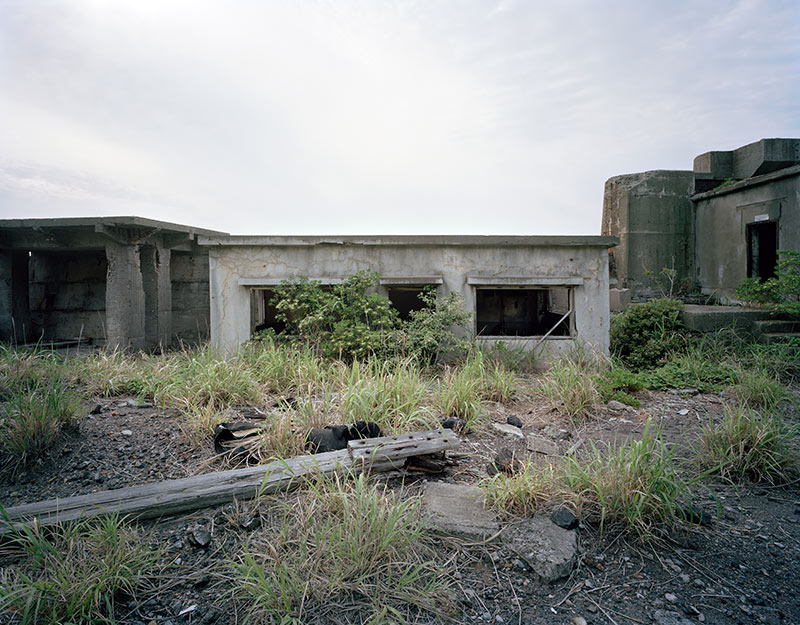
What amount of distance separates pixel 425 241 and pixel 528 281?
6.11 feet

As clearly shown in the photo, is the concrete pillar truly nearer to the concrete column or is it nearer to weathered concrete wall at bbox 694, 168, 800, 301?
the concrete column

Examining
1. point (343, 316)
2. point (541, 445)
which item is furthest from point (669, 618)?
point (343, 316)

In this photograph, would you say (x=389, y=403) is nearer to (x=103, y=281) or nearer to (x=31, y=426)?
(x=31, y=426)

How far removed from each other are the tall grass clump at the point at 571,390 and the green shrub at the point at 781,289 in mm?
4918

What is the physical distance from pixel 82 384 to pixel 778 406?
8.30 metres

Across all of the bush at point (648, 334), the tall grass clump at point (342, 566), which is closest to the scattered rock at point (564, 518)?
the tall grass clump at point (342, 566)

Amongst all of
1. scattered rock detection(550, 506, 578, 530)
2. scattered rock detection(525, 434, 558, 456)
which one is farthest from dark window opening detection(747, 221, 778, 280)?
scattered rock detection(550, 506, 578, 530)

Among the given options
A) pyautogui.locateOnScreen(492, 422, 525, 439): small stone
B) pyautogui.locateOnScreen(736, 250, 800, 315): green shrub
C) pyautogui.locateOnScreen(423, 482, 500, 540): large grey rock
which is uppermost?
pyautogui.locateOnScreen(736, 250, 800, 315): green shrub

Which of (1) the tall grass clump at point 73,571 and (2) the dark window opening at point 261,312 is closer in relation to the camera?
(1) the tall grass clump at point 73,571

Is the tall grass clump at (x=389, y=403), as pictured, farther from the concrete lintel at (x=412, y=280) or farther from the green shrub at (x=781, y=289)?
the green shrub at (x=781, y=289)

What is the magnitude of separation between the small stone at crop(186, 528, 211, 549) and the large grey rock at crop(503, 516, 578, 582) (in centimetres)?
187

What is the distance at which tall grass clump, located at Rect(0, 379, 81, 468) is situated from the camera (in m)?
3.89

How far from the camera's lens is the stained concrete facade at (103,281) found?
9906 millimetres

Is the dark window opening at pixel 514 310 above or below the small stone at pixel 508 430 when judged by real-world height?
above
